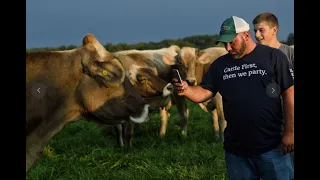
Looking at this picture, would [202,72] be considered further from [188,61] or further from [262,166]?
[262,166]

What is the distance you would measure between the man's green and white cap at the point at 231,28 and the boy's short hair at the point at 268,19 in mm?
1038

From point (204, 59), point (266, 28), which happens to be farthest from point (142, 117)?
point (204, 59)

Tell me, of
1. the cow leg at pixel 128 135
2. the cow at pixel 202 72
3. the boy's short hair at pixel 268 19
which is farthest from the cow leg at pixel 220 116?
the boy's short hair at pixel 268 19

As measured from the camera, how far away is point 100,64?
12.8ft

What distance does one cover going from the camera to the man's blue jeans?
3.53 m

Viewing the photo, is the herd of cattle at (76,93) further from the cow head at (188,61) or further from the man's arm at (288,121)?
the cow head at (188,61)

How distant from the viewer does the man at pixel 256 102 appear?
11.4 feet

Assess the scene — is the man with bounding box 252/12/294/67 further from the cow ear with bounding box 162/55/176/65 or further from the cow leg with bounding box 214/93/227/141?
the cow ear with bounding box 162/55/176/65

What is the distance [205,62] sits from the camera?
34.6 ft

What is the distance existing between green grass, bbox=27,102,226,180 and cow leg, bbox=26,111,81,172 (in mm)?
2315

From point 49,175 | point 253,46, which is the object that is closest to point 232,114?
point 253,46

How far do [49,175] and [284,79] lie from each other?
13.9 ft

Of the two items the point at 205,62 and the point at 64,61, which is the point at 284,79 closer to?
the point at 64,61

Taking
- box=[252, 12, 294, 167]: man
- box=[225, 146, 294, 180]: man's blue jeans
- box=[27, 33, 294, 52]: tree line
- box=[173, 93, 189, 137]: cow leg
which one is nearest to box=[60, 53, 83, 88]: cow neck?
box=[225, 146, 294, 180]: man's blue jeans
